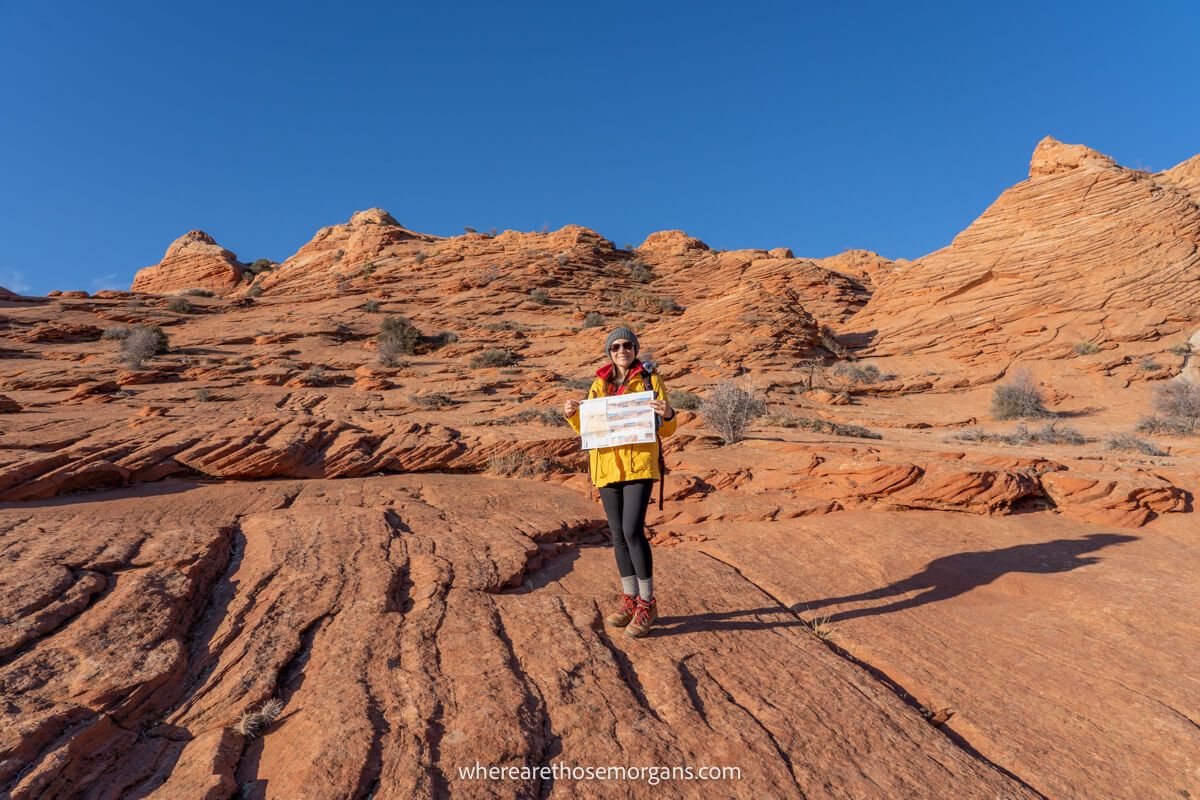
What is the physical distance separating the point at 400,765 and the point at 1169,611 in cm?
555

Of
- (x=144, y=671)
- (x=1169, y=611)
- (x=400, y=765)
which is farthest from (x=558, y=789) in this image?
(x=1169, y=611)

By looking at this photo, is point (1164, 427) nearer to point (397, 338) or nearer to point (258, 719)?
point (258, 719)

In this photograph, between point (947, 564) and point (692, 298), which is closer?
A: point (947, 564)

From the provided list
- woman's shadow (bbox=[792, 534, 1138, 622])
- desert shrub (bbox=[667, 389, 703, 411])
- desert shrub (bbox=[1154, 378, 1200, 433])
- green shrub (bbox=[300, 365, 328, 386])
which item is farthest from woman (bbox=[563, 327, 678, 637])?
desert shrub (bbox=[1154, 378, 1200, 433])

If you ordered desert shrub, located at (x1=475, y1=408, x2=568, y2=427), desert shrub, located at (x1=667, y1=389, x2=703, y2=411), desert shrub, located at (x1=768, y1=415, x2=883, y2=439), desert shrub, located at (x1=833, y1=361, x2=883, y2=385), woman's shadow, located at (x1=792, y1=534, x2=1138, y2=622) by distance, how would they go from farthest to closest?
desert shrub, located at (x1=833, y1=361, x2=883, y2=385)
desert shrub, located at (x1=667, y1=389, x2=703, y2=411)
desert shrub, located at (x1=768, y1=415, x2=883, y2=439)
desert shrub, located at (x1=475, y1=408, x2=568, y2=427)
woman's shadow, located at (x1=792, y1=534, x2=1138, y2=622)

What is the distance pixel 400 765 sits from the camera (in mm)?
2100

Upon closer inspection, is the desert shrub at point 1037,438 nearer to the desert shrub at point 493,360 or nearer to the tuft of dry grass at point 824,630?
the tuft of dry grass at point 824,630

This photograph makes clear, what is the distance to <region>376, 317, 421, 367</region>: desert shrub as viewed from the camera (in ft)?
68.7

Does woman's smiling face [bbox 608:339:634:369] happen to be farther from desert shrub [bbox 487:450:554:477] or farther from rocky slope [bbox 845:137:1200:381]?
Answer: rocky slope [bbox 845:137:1200:381]

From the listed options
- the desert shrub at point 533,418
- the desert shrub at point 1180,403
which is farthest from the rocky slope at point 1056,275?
the desert shrub at point 533,418

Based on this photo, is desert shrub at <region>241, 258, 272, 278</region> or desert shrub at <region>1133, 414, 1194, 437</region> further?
desert shrub at <region>241, 258, 272, 278</region>

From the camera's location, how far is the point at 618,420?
352cm

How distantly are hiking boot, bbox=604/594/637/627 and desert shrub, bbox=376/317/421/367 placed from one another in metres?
18.9

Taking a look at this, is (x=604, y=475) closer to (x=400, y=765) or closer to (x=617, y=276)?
(x=400, y=765)
